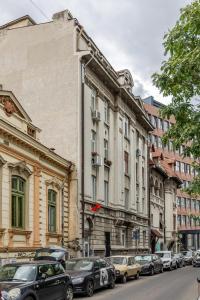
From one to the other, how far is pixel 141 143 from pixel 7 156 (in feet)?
96.6

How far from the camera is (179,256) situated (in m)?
48.5

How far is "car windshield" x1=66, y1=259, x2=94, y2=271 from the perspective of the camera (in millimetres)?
22000

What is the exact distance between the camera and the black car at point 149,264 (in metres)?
34.3

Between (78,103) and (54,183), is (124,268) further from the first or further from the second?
(78,103)

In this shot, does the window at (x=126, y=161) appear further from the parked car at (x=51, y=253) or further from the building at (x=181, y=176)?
the building at (x=181, y=176)

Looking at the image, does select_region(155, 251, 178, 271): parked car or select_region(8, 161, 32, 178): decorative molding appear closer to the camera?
select_region(8, 161, 32, 178): decorative molding

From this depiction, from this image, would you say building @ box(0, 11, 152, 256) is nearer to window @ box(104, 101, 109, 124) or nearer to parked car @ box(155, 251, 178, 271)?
window @ box(104, 101, 109, 124)

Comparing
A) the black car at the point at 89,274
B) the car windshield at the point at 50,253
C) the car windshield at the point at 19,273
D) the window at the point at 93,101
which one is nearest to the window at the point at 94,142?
the window at the point at 93,101

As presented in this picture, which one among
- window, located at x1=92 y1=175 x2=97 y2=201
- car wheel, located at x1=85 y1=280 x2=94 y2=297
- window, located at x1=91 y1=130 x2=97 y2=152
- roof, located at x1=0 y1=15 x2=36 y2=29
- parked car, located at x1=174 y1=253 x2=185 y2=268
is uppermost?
roof, located at x1=0 y1=15 x2=36 y2=29

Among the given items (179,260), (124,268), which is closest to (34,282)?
(124,268)

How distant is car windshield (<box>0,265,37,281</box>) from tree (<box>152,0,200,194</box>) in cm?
551

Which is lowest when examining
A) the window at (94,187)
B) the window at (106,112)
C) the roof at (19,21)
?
the window at (94,187)

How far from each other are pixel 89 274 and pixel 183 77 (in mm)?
10561

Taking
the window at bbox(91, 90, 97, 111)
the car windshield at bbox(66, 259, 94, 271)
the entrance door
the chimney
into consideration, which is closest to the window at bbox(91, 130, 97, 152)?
the window at bbox(91, 90, 97, 111)
